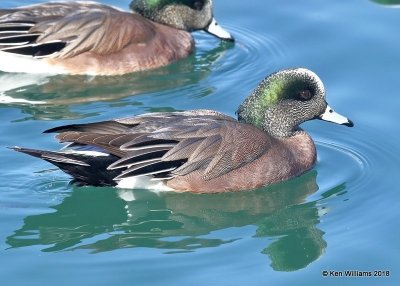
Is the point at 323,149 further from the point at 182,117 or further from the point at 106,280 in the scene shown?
the point at 106,280

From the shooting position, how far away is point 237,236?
959cm

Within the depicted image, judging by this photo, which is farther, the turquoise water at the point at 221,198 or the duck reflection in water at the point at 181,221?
the duck reflection in water at the point at 181,221

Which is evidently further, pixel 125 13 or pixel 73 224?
pixel 125 13

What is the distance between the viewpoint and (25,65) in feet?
41.5

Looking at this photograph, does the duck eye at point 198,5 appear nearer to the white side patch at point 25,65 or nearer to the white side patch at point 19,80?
the white side patch at point 25,65

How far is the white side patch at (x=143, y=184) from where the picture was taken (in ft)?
32.8

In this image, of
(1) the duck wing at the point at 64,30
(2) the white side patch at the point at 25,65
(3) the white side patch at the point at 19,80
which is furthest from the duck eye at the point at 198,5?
(3) the white side patch at the point at 19,80

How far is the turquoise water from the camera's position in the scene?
359 inches

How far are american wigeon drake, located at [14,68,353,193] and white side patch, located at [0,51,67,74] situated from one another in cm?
278

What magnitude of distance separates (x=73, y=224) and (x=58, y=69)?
322cm

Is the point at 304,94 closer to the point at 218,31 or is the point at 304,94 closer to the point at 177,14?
the point at 218,31

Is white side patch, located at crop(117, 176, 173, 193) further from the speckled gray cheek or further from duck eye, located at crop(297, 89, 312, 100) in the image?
the speckled gray cheek

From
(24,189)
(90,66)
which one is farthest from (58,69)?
(24,189)

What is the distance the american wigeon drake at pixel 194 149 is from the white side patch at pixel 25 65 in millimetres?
2778
